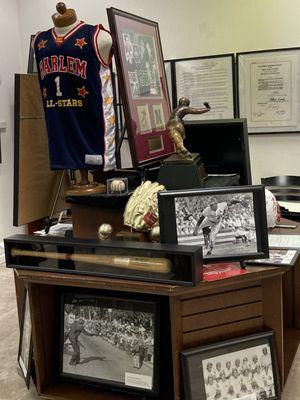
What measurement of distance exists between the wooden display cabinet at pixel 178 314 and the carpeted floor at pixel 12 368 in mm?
142

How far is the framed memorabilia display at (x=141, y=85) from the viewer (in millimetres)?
2184

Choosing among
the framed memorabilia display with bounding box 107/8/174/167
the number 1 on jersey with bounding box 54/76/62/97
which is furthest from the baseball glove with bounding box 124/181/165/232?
the number 1 on jersey with bounding box 54/76/62/97

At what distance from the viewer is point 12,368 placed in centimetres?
221

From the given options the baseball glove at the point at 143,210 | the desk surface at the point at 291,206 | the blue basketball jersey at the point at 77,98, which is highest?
the blue basketball jersey at the point at 77,98

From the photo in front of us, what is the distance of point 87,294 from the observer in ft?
6.20

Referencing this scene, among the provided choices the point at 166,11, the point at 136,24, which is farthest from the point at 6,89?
the point at 136,24

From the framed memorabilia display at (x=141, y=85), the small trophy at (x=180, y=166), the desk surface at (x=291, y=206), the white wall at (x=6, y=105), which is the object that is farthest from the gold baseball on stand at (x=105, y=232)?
the white wall at (x=6, y=105)

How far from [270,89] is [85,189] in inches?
86.6

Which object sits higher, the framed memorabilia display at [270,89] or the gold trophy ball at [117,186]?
the framed memorabilia display at [270,89]

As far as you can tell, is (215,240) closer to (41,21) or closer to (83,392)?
(83,392)

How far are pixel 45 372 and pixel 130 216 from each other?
0.70 m

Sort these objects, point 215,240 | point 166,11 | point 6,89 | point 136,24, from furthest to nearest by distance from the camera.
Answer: point 6,89, point 166,11, point 136,24, point 215,240

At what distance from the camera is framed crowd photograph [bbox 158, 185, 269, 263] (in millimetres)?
1645

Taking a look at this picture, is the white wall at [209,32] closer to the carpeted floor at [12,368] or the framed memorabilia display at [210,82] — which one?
the framed memorabilia display at [210,82]
